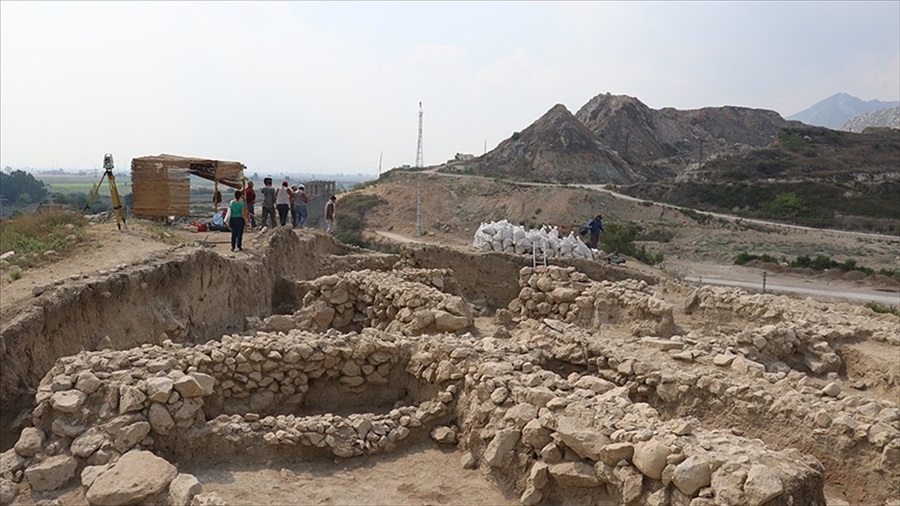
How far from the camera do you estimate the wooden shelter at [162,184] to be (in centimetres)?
1505

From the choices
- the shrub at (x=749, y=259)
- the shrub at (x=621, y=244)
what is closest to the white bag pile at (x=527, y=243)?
the shrub at (x=621, y=244)

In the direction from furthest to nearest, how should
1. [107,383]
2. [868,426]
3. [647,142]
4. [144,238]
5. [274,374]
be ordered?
[647,142] < [144,238] < [274,374] < [868,426] < [107,383]

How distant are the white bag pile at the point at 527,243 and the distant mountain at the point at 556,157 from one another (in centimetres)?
3905

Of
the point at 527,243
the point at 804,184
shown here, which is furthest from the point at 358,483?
the point at 804,184

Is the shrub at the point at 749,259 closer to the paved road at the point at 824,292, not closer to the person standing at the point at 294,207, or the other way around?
the paved road at the point at 824,292

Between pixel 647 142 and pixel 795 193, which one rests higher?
pixel 647 142

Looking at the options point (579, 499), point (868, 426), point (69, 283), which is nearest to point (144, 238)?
point (69, 283)

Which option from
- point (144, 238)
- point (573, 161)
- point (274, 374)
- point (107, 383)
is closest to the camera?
point (107, 383)

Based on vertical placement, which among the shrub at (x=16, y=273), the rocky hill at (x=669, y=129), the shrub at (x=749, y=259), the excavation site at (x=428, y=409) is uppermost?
the rocky hill at (x=669, y=129)

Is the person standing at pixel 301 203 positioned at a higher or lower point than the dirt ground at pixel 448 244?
higher

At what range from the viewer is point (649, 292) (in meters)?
11.1

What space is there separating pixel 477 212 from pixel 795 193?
949 inches

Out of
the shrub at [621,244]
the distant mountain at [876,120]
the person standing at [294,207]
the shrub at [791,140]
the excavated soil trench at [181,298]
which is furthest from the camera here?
the distant mountain at [876,120]

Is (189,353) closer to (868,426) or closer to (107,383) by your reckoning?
(107,383)
